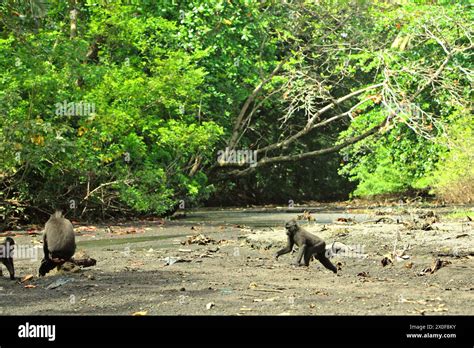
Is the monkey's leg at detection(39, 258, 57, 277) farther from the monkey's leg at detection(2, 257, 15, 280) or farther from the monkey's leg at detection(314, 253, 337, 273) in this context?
the monkey's leg at detection(314, 253, 337, 273)

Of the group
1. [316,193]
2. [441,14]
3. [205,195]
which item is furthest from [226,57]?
[316,193]

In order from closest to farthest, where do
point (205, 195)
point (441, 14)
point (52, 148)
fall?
point (52, 148), point (441, 14), point (205, 195)

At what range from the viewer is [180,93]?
85.1 feet

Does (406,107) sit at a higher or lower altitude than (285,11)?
lower

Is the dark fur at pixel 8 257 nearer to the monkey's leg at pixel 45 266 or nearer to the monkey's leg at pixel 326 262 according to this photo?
the monkey's leg at pixel 45 266

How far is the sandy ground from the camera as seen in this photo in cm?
887

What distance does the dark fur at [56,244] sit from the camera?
460 inches

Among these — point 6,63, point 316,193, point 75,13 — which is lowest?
point 316,193

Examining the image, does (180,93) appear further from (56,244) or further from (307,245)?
(56,244)

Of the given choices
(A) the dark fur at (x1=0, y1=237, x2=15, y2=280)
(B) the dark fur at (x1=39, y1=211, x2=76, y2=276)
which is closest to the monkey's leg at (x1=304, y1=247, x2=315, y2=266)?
(B) the dark fur at (x1=39, y1=211, x2=76, y2=276)

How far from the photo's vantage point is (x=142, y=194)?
80.5ft

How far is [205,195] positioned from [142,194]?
5.94 meters

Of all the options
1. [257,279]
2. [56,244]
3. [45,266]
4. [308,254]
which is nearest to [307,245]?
[308,254]
